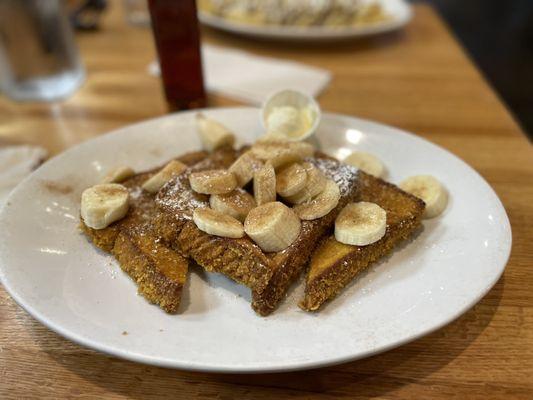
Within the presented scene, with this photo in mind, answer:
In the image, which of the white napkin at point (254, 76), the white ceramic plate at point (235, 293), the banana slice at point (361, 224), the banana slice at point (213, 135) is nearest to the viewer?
the white ceramic plate at point (235, 293)

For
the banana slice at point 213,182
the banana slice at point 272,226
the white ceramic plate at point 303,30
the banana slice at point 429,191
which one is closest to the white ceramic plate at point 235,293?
the banana slice at point 429,191

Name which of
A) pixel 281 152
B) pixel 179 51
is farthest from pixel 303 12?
pixel 281 152

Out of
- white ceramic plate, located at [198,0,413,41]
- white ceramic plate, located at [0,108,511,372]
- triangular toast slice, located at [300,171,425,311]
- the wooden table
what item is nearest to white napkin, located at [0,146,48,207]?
the wooden table

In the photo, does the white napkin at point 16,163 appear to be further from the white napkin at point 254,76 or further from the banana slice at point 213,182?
the white napkin at point 254,76

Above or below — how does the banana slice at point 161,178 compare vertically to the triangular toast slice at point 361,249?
above

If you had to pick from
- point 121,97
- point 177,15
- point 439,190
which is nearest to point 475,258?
point 439,190

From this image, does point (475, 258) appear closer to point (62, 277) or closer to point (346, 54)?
point (62, 277)
